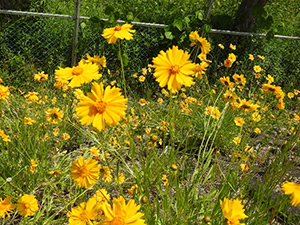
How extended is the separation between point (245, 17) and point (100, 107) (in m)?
4.42

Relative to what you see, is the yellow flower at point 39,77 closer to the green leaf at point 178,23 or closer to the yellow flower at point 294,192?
the yellow flower at point 294,192

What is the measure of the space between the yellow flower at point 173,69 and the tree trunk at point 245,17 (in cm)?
407

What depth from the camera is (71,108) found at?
9.20ft

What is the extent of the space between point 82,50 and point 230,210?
3.54m

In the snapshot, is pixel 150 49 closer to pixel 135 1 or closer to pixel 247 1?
pixel 135 1

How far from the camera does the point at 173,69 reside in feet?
3.64

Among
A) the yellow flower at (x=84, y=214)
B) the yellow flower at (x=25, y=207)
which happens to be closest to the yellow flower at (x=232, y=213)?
the yellow flower at (x=84, y=214)

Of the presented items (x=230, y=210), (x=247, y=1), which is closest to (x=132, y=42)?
(x=247, y=1)

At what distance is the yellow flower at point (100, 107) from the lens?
39.2 inches

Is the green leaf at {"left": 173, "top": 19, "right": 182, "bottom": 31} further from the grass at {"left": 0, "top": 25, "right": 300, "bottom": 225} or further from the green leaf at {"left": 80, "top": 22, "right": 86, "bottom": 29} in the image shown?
the green leaf at {"left": 80, "top": 22, "right": 86, "bottom": 29}

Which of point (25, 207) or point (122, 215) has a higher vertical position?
point (25, 207)

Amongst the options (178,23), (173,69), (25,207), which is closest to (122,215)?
(173,69)

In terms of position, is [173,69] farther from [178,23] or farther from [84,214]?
[178,23]

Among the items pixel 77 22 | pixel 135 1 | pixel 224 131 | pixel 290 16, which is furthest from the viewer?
pixel 290 16
